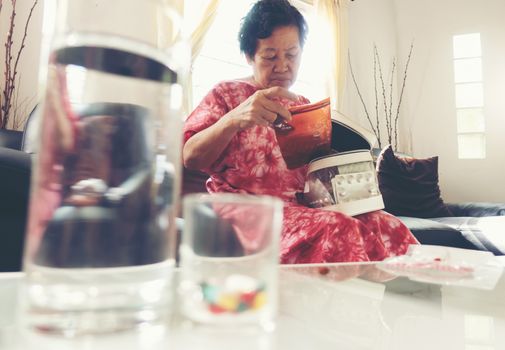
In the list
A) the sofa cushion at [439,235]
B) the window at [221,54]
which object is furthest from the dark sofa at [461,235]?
the window at [221,54]

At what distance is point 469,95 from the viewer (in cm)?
348

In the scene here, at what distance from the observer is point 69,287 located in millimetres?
268

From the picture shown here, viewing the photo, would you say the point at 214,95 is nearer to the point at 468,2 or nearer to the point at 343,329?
the point at 343,329

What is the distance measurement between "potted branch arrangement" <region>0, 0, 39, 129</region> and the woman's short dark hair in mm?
1258

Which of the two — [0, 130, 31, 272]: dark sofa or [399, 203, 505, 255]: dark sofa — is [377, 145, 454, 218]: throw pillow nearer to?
[399, 203, 505, 255]: dark sofa

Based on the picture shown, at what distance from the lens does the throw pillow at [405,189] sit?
2.51 metres

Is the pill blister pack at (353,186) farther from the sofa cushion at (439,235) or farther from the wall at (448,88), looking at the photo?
the wall at (448,88)

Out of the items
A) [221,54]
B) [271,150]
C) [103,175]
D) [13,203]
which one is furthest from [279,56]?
[221,54]

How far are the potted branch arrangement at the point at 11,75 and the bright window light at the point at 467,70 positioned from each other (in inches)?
130

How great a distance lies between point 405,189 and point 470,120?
1.44 meters

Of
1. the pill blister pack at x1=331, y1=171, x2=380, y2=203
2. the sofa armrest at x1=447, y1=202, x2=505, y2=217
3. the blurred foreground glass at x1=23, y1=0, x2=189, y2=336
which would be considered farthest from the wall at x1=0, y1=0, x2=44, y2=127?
the sofa armrest at x1=447, y1=202, x2=505, y2=217

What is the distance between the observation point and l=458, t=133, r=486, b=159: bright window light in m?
3.42

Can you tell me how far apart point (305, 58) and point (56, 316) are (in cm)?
356

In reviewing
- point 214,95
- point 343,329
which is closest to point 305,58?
point 214,95
